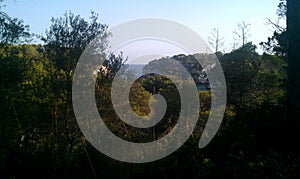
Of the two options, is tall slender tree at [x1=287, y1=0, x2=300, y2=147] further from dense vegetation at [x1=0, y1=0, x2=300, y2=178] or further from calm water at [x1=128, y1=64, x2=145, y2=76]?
calm water at [x1=128, y1=64, x2=145, y2=76]

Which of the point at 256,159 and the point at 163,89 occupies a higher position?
the point at 163,89

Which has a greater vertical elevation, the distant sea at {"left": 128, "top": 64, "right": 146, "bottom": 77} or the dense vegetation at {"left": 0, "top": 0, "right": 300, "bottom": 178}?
the distant sea at {"left": 128, "top": 64, "right": 146, "bottom": 77}

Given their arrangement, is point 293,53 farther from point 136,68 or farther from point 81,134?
point 81,134

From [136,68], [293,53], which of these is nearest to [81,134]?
[136,68]

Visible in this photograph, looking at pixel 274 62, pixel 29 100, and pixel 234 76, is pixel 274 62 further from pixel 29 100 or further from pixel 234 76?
pixel 29 100

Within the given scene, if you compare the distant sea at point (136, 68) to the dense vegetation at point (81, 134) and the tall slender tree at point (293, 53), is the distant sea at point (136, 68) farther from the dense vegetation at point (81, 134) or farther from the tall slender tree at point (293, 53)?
the tall slender tree at point (293, 53)

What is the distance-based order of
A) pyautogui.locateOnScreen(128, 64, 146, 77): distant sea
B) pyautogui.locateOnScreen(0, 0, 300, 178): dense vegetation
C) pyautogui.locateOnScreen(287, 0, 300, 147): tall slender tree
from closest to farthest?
pyautogui.locateOnScreen(0, 0, 300, 178): dense vegetation
pyautogui.locateOnScreen(287, 0, 300, 147): tall slender tree
pyautogui.locateOnScreen(128, 64, 146, 77): distant sea

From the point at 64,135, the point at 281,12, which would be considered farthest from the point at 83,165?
the point at 281,12

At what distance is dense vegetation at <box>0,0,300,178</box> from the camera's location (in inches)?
222

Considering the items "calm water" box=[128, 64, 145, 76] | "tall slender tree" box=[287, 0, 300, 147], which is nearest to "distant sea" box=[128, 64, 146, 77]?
"calm water" box=[128, 64, 145, 76]

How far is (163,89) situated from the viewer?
1145 cm

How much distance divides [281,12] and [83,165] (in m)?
12.9

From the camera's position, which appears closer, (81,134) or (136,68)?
(81,134)

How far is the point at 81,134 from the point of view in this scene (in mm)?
7711
